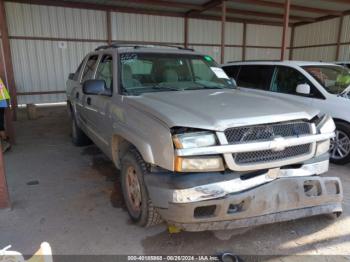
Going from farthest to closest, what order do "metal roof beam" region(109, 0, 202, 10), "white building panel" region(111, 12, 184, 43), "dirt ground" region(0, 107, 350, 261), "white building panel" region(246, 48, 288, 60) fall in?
"white building panel" region(246, 48, 288, 60)
"white building panel" region(111, 12, 184, 43)
"metal roof beam" region(109, 0, 202, 10)
"dirt ground" region(0, 107, 350, 261)

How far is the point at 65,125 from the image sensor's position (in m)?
8.30

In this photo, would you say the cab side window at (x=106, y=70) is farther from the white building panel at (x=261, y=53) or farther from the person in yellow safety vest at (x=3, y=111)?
the white building panel at (x=261, y=53)

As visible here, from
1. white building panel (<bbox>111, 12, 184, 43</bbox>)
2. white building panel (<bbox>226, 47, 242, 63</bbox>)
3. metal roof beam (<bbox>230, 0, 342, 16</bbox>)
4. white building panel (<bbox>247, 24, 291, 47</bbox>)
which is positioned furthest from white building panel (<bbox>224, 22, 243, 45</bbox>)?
metal roof beam (<bbox>230, 0, 342, 16</bbox>)

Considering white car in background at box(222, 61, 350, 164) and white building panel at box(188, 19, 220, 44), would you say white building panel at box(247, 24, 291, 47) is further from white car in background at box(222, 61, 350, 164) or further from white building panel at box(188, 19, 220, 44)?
white car in background at box(222, 61, 350, 164)

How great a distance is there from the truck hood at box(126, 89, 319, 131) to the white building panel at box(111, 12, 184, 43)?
10663 mm

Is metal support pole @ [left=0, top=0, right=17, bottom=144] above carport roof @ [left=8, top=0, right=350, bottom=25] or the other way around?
the other way around

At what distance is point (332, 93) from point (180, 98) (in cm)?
314

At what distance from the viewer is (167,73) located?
375 cm

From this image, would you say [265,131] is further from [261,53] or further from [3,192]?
[261,53]

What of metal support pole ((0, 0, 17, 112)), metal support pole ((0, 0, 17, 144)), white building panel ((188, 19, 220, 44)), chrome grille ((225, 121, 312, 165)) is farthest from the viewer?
white building panel ((188, 19, 220, 44))

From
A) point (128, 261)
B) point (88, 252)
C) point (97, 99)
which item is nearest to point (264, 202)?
point (128, 261)

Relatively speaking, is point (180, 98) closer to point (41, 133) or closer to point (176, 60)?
point (176, 60)

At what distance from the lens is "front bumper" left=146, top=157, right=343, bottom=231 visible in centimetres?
227

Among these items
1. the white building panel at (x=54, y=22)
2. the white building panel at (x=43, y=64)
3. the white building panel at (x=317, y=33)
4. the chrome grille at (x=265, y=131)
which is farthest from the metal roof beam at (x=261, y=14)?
the chrome grille at (x=265, y=131)
